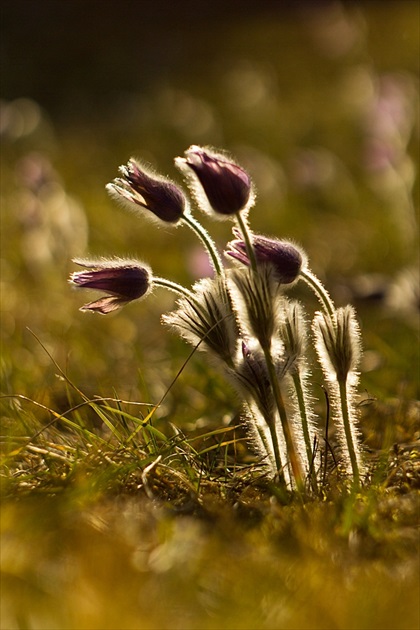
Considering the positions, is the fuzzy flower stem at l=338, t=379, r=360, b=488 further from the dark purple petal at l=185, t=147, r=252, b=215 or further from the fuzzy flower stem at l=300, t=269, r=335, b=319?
the dark purple petal at l=185, t=147, r=252, b=215

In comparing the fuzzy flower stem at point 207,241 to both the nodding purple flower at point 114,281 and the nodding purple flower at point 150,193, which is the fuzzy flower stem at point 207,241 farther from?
the nodding purple flower at point 114,281

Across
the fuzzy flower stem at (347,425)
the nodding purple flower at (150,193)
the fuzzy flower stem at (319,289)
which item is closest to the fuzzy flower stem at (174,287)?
the nodding purple flower at (150,193)

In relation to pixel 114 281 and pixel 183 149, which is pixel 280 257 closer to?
pixel 114 281

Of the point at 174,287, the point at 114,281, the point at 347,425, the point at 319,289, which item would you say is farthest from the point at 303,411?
the point at 114,281

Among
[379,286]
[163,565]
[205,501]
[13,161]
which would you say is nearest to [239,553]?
[163,565]

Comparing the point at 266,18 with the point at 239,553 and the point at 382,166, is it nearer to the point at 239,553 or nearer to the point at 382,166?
the point at 382,166

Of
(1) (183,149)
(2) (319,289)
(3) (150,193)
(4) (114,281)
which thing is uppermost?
(1) (183,149)
